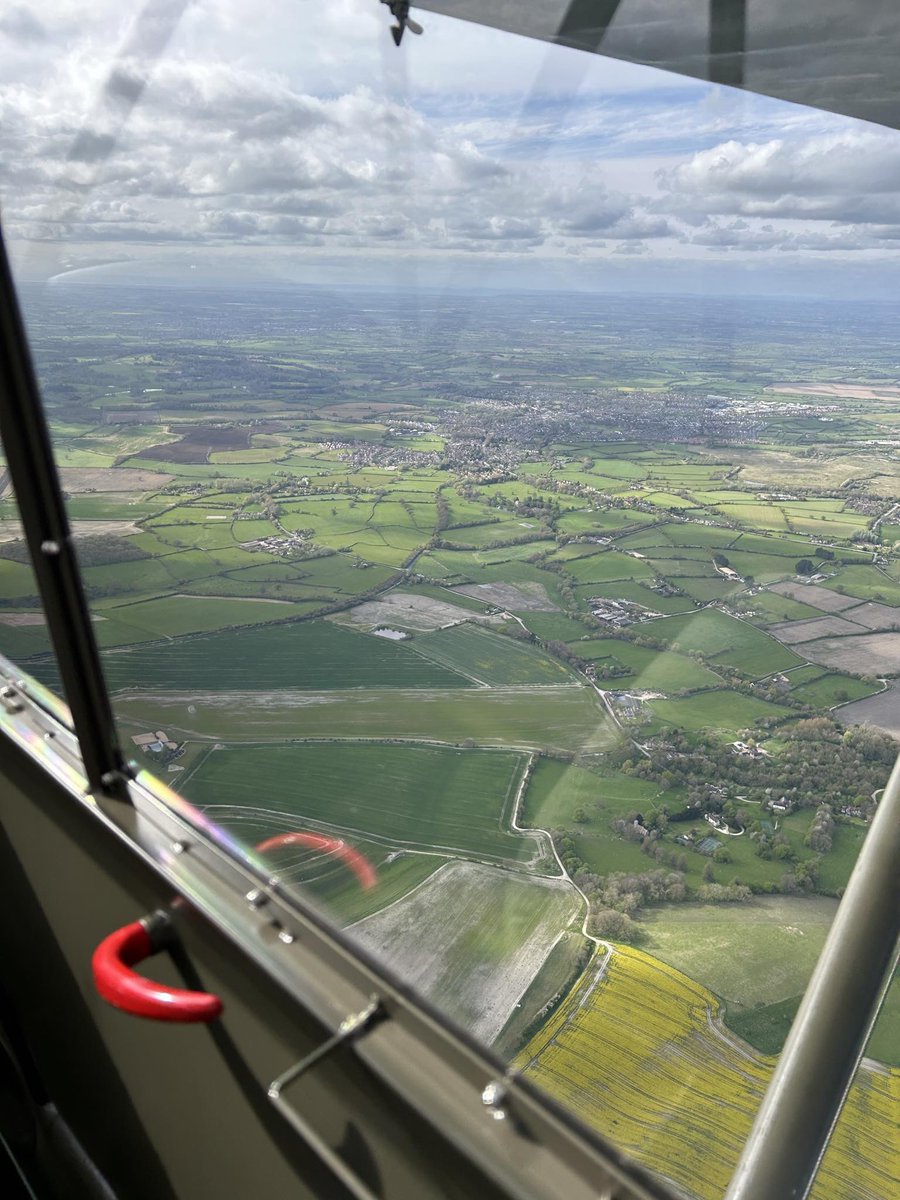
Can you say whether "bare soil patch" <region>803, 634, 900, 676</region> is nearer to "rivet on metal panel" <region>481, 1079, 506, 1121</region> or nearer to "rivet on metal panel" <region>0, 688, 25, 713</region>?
"rivet on metal panel" <region>481, 1079, 506, 1121</region>

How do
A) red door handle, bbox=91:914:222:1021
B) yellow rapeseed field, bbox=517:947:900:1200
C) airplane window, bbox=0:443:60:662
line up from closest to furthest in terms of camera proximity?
yellow rapeseed field, bbox=517:947:900:1200, red door handle, bbox=91:914:222:1021, airplane window, bbox=0:443:60:662

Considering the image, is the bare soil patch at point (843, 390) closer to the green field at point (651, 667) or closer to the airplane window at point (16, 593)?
the green field at point (651, 667)

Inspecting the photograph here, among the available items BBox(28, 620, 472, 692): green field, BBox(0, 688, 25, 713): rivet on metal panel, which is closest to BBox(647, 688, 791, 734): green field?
BBox(28, 620, 472, 692): green field

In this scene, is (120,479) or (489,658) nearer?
(489,658)

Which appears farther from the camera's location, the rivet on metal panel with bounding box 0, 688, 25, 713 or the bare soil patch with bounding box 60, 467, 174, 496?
the rivet on metal panel with bounding box 0, 688, 25, 713

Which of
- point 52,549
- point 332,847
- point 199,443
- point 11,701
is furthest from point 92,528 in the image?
point 332,847

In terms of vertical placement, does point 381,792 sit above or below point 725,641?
below

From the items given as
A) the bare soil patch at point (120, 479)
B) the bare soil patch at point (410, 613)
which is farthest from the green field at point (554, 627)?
the bare soil patch at point (120, 479)

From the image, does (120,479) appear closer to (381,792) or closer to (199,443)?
(199,443)

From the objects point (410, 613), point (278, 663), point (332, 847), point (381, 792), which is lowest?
point (332, 847)
